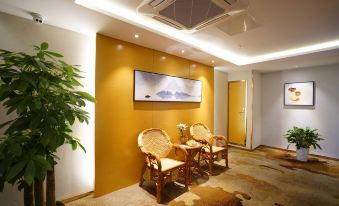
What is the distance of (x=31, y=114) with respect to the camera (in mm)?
1350

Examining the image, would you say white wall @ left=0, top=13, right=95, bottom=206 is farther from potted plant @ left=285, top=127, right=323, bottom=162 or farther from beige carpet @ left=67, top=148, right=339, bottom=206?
potted plant @ left=285, top=127, right=323, bottom=162

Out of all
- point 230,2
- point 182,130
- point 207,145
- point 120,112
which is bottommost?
point 207,145

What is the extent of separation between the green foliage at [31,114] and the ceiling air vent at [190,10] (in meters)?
1.19

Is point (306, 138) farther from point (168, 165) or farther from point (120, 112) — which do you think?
point (120, 112)

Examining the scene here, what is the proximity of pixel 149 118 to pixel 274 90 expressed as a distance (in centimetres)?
434

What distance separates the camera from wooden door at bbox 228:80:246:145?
210 inches

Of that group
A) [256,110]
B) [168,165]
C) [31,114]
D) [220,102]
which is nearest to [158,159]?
[168,165]

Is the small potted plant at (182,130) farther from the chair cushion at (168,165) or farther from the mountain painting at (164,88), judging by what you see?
the chair cushion at (168,165)

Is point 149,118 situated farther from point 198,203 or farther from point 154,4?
point 154,4

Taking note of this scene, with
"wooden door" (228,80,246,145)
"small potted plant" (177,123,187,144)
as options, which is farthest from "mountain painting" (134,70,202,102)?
"wooden door" (228,80,246,145)

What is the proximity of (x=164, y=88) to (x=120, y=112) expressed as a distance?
1024mm

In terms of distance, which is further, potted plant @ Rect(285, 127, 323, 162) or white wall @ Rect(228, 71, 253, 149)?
white wall @ Rect(228, 71, 253, 149)

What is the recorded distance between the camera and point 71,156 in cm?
252

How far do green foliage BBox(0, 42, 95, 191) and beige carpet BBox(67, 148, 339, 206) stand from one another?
→ 4.96 ft
